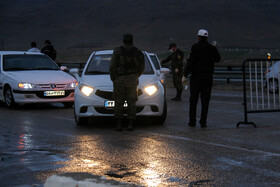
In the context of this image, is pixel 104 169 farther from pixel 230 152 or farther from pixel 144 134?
pixel 144 134

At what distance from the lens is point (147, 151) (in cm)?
822

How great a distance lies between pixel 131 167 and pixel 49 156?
4.49 ft

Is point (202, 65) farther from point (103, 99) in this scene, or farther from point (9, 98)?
point (9, 98)

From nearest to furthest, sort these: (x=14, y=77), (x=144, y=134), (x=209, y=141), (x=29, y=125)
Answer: (x=209, y=141), (x=144, y=134), (x=29, y=125), (x=14, y=77)

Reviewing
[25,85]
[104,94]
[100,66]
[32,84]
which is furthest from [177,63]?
[104,94]

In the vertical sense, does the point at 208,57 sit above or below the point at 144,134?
above

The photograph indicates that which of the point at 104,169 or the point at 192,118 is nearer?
the point at 104,169

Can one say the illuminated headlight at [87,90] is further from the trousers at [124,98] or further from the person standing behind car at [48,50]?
the person standing behind car at [48,50]

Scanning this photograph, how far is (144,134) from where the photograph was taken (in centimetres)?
1015

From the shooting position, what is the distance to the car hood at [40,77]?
15163 millimetres

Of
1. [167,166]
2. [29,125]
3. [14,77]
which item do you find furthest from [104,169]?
[14,77]

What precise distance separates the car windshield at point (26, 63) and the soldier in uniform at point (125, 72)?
20.6 feet

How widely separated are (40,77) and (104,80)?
4352 millimetres

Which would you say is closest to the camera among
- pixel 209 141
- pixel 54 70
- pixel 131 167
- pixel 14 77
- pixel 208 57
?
pixel 131 167
